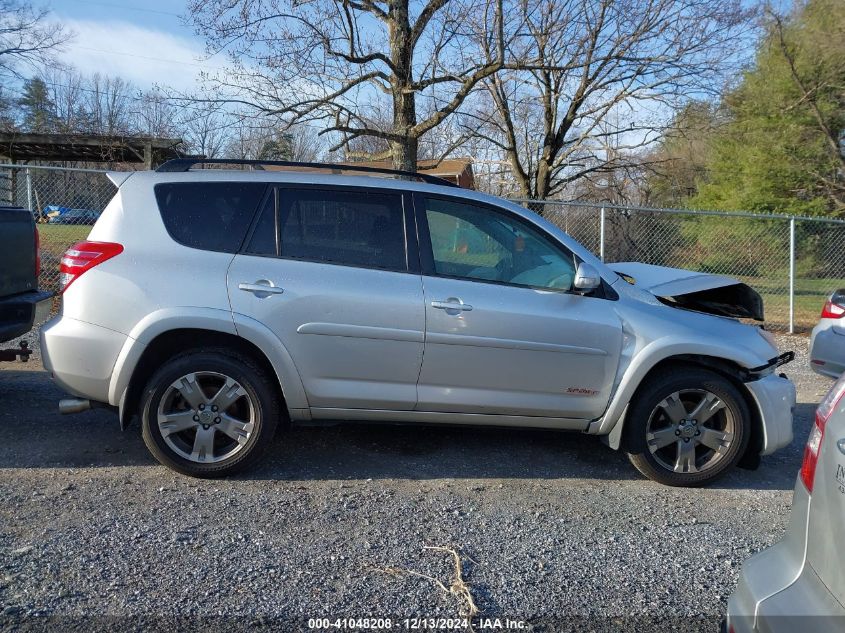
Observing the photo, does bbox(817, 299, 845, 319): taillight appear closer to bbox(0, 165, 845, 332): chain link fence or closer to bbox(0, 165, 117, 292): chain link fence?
bbox(0, 165, 845, 332): chain link fence

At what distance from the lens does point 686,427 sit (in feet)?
14.5

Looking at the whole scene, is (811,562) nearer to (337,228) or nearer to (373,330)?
(373,330)

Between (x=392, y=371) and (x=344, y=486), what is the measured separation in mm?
776

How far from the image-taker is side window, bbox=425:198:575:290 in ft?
14.5

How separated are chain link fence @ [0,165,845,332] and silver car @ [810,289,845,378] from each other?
4.25 meters

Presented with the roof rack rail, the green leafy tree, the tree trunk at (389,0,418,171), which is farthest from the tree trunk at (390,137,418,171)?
the green leafy tree

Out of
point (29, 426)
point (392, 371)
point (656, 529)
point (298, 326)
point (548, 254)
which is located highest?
point (548, 254)

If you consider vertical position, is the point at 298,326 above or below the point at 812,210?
below

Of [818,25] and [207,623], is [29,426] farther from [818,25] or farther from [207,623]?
[818,25]

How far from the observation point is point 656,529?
12.7 feet

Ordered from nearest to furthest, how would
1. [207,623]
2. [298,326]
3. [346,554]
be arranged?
1. [207,623]
2. [346,554]
3. [298,326]

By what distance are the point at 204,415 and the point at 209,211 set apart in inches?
50.5

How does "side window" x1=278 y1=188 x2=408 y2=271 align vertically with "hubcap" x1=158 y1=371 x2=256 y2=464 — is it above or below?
above

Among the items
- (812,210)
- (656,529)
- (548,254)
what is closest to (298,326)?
(548,254)
